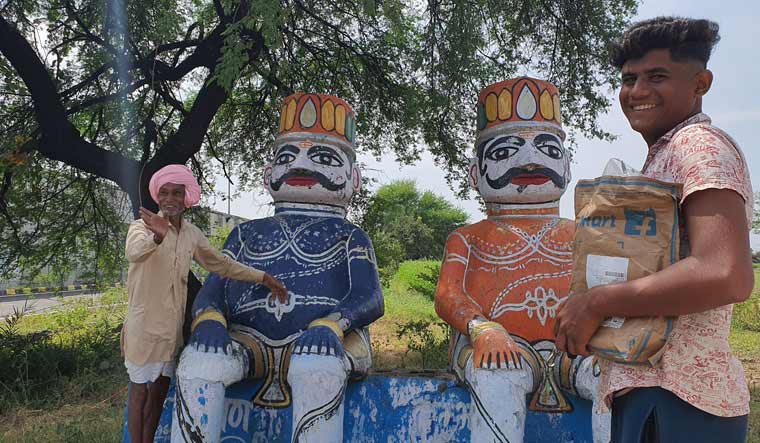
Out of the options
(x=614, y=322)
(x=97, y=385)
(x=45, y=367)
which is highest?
(x=614, y=322)

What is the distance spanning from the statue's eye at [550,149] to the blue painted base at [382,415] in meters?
1.48

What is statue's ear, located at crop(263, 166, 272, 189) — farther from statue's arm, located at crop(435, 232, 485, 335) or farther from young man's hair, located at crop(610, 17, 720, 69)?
young man's hair, located at crop(610, 17, 720, 69)

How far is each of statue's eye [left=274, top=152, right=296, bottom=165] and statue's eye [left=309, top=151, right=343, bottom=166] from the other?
0.42ft

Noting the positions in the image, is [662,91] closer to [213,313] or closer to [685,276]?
[685,276]

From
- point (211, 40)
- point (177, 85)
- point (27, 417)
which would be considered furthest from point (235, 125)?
point (27, 417)

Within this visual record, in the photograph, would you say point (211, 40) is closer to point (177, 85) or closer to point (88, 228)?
point (177, 85)

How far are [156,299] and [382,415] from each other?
4.44ft

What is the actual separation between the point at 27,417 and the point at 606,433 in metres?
4.89

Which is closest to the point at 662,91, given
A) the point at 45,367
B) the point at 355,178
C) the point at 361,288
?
the point at 361,288

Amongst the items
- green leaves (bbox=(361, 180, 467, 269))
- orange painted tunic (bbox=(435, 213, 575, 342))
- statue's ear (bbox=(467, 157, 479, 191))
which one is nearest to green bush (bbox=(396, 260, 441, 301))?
green leaves (bbox=(361, 180, 467, 269))

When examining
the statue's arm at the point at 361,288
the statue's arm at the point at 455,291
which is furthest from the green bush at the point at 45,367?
the statue's arm at the point at 455,291

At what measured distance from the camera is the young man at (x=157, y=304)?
9.81 ft

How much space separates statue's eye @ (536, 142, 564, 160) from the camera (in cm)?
359

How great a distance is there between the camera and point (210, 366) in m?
2.93
